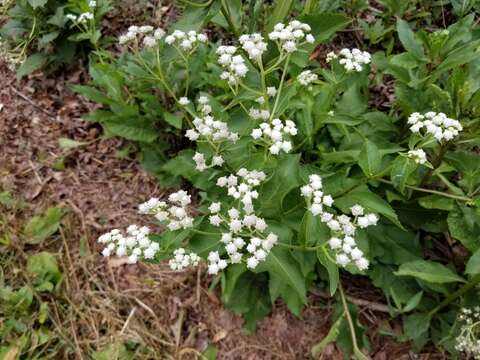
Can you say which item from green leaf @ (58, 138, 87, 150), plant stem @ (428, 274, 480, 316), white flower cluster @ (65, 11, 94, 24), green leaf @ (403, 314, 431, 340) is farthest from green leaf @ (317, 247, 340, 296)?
green leaf @ (58, 138, 87, 150)

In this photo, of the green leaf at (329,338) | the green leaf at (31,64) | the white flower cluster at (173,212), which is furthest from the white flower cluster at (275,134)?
the green leaf at (31,64)

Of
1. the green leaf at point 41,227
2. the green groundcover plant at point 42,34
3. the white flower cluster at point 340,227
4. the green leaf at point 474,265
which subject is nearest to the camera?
the white flower cluster at point 340,227

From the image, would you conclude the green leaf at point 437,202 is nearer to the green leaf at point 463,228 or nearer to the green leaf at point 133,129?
the green leaf at point 463,228

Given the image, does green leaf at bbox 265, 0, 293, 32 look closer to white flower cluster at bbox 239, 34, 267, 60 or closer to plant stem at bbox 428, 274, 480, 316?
white flower cluster at bbox 239, 34, 267, 60

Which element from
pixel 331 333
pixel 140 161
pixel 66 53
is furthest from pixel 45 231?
pixel 331 333

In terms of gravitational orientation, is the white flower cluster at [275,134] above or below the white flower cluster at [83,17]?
below

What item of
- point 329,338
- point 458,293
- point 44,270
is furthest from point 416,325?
point 44,270

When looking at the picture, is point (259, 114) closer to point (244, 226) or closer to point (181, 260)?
point (244, 226)
